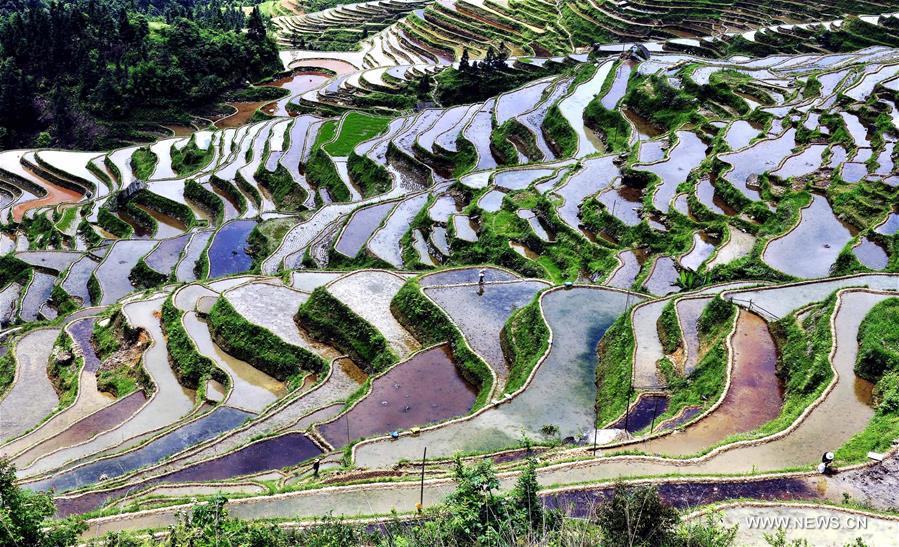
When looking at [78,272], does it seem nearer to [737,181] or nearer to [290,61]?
[737,181]

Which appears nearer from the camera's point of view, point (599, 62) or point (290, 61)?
point (599, 62)

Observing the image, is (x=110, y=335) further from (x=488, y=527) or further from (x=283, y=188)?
(x=488, y=527)

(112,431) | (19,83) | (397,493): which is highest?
(397,493)

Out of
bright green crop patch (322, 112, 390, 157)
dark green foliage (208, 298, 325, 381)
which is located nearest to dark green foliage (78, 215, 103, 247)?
bright green crop patch (322, 112, 390, 157)

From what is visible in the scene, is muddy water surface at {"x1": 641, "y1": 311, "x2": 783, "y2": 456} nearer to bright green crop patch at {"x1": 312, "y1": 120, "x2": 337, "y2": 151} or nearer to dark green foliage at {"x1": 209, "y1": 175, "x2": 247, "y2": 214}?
dark green foliage at {"x1": 209, "y1": 175, "x2": 247, "y2": 214}

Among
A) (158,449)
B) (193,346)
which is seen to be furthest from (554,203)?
(158,449)

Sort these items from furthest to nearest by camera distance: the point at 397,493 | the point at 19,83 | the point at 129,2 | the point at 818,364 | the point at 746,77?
the point at 129,2, the point at 19,83, the point at 746,77, the point at 818,364, the point at 397,493
